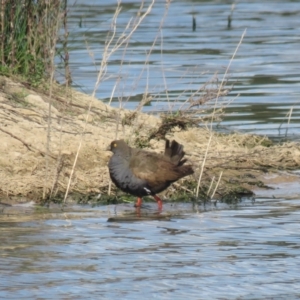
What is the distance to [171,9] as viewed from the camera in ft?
112

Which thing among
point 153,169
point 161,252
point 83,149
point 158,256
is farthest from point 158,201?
point 158,256

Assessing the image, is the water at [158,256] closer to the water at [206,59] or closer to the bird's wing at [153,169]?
the bird's wing at [153,169]

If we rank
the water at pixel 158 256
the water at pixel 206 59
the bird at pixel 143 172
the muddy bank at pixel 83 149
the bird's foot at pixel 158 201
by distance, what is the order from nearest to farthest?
1. the water at pixel 158 256
2. the bird at pixel 143 172
3. the bird's foot at pixel 158 201
4. the muddy bank at pixel 83 149
5. the water at pixel 206 59

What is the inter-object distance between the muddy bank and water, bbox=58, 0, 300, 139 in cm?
44

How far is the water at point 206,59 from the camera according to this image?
15617mm

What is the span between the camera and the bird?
34.5 ft

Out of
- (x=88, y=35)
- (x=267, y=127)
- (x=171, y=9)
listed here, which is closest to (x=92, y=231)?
(x=267, y=127)

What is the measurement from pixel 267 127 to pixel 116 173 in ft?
17.0

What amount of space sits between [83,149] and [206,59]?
10.7 m

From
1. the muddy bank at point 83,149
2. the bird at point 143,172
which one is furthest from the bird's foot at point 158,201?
the muddy bank at point 83,149

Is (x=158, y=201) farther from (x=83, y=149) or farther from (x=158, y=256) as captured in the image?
(x=158, y=256)

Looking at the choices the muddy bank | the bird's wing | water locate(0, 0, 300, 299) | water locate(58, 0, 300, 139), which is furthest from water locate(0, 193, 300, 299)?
water locate(58, 0, 300, 139)

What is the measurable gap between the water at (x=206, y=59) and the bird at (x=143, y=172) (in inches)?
29.8

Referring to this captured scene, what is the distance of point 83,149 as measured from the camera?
465 inches
